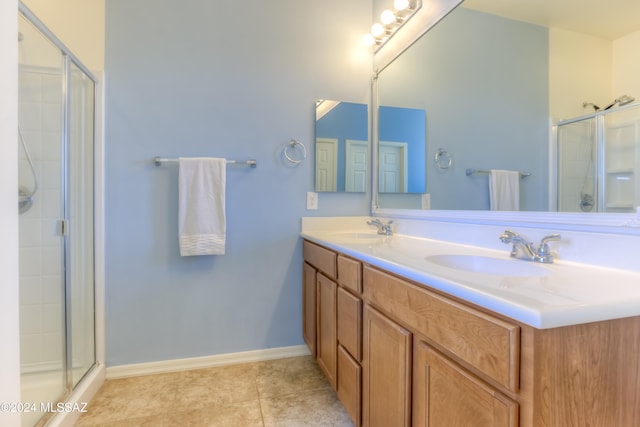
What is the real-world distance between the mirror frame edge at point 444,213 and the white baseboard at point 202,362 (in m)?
1.10

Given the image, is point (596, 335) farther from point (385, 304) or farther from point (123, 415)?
point (123, 415)

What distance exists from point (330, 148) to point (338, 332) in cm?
118

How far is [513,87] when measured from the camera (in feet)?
3.85

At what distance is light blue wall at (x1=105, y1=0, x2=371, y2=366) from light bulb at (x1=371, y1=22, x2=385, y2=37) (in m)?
0.13

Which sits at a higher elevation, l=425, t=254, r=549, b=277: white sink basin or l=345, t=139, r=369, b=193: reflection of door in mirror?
l=345, t=139, r=369, b=193: reflection of door in mirror

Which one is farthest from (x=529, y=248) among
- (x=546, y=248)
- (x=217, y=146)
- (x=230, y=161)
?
(x=217, y=146)

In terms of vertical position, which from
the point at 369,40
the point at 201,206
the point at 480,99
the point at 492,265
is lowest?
the point at 492,265

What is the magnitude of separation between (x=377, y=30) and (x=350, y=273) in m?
1.65

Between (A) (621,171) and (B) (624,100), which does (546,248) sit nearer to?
(A) (621,171)

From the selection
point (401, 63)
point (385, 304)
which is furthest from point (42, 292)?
point (401, 63)

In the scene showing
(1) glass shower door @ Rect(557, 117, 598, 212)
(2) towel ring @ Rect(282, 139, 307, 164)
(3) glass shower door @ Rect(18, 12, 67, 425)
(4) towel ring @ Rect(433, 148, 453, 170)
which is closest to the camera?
(1) glass shower door @ Rect(557, 117, 598, 212)

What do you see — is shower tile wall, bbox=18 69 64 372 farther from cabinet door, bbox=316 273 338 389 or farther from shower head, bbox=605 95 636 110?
shower head, bbox=605 95 636 110

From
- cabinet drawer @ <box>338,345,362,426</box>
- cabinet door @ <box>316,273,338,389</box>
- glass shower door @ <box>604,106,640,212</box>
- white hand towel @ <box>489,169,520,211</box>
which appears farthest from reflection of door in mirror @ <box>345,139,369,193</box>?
glass shower door @ <box>604,106,640,212</box>

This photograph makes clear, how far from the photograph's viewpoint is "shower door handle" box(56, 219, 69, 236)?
1461mm
